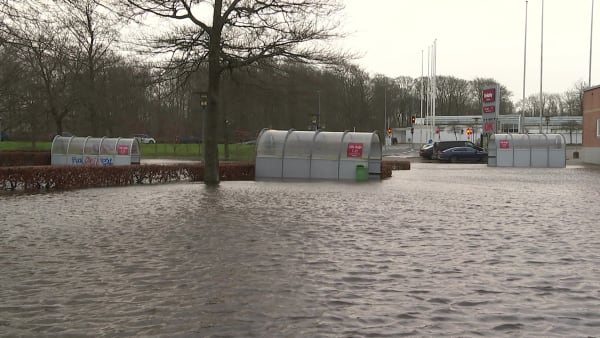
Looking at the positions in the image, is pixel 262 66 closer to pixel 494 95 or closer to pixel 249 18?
pixel 249 18

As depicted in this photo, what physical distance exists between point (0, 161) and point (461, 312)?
32.9 metres

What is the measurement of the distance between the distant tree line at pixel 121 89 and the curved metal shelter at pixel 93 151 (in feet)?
10.1

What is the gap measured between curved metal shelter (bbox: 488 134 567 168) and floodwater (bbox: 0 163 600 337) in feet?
90.2

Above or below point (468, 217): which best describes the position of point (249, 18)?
above

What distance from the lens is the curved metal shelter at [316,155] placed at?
2508 centimetres

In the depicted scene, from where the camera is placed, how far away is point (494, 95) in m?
53.5

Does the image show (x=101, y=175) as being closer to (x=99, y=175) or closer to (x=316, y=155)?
(x=99, y=175)

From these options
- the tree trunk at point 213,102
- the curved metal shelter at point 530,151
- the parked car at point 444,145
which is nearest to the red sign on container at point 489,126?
the parked car at point 444,145

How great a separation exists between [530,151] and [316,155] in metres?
21.3

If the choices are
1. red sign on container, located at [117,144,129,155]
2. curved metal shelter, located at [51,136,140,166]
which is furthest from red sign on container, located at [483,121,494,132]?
red sign on container, located at [117,144,129,155]

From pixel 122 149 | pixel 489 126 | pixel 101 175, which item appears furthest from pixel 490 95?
pixel 101 175

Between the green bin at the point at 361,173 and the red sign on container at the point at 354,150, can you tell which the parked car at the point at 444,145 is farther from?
the green bin at the point at 361,173

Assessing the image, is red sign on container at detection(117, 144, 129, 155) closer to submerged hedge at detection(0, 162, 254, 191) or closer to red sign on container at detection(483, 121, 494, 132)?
submerged hedge at detection(0, 162, 254, 191)

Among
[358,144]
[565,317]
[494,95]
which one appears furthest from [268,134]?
[494,95]
